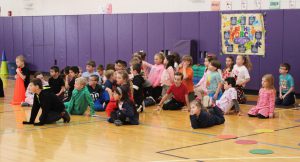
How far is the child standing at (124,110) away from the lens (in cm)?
1016

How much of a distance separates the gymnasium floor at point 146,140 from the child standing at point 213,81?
1.09 meters

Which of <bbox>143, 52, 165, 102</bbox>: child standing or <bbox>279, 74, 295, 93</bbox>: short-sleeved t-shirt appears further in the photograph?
<bbox>143, 52, 165, 102</bbox>: child standing

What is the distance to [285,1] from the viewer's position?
14.4 m

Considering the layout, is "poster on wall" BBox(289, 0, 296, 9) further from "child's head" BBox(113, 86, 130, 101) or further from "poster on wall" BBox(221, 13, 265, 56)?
"child's head" BBox(113, 86, 130, 101)

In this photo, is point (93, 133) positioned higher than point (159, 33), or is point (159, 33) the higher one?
point (159, 33)

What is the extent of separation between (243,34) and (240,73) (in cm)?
230

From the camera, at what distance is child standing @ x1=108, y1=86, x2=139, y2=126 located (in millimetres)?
10156

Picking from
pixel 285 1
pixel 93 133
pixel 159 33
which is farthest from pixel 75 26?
pixel 93 133

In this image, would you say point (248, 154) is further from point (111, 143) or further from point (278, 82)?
point (278, 82)

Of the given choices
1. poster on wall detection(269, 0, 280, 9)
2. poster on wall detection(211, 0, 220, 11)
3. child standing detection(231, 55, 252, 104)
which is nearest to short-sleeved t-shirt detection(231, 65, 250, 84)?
child standing detection(231, 55, 252, 104)

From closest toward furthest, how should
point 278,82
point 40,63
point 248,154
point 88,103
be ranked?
1. point 248,154
2. point 88,103
3. point 278,82
4. point 40,63

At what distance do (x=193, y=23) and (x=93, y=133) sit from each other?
7.53 m

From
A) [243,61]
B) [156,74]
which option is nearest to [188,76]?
[156,74]

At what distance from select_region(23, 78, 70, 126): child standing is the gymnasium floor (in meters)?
0.20
